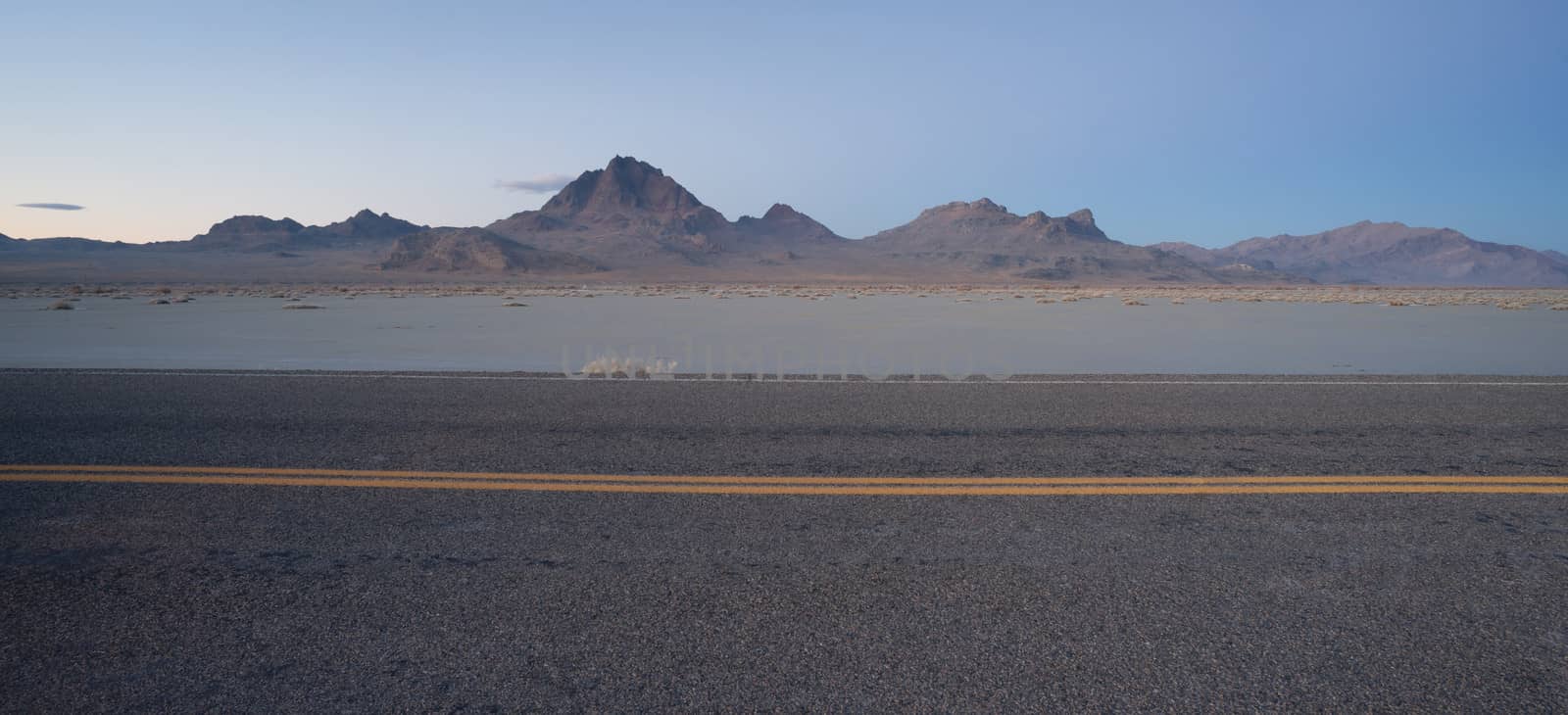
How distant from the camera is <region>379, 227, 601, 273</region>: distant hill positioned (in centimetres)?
14900

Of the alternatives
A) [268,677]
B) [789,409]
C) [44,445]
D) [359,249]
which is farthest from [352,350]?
[359,249]

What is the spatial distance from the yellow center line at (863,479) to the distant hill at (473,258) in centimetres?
14725

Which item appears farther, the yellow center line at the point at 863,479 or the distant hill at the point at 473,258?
the distant hill at the point at 473,258

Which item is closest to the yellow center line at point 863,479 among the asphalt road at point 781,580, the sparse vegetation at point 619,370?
the asphalt road at point 781,580

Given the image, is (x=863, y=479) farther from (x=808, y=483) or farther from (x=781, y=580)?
(x=781, y=580)

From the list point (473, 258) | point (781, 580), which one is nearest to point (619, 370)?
point (781, 580)

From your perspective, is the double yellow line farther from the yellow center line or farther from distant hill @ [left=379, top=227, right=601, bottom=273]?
distant hill @ [left=379, top=227, right=601, bottom=273]

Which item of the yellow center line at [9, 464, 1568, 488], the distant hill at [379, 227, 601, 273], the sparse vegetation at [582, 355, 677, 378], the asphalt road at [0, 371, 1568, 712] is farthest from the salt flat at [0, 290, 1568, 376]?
the distant hill at [379, 227, 601, 273]

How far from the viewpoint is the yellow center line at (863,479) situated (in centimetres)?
541

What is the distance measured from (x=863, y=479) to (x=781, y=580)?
5.99 feet

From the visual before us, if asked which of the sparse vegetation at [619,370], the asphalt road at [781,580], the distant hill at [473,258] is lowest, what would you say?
the asphalt road at [781,580]

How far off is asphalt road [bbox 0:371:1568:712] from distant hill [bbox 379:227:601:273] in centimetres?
14798

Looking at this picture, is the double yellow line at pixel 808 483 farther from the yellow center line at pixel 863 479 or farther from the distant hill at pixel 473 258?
the distant hill at pixel 473 258

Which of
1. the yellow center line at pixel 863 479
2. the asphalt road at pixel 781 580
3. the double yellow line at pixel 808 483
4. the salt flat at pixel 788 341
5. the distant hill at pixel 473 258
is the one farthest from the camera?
the distant hill at pixel 473 258
